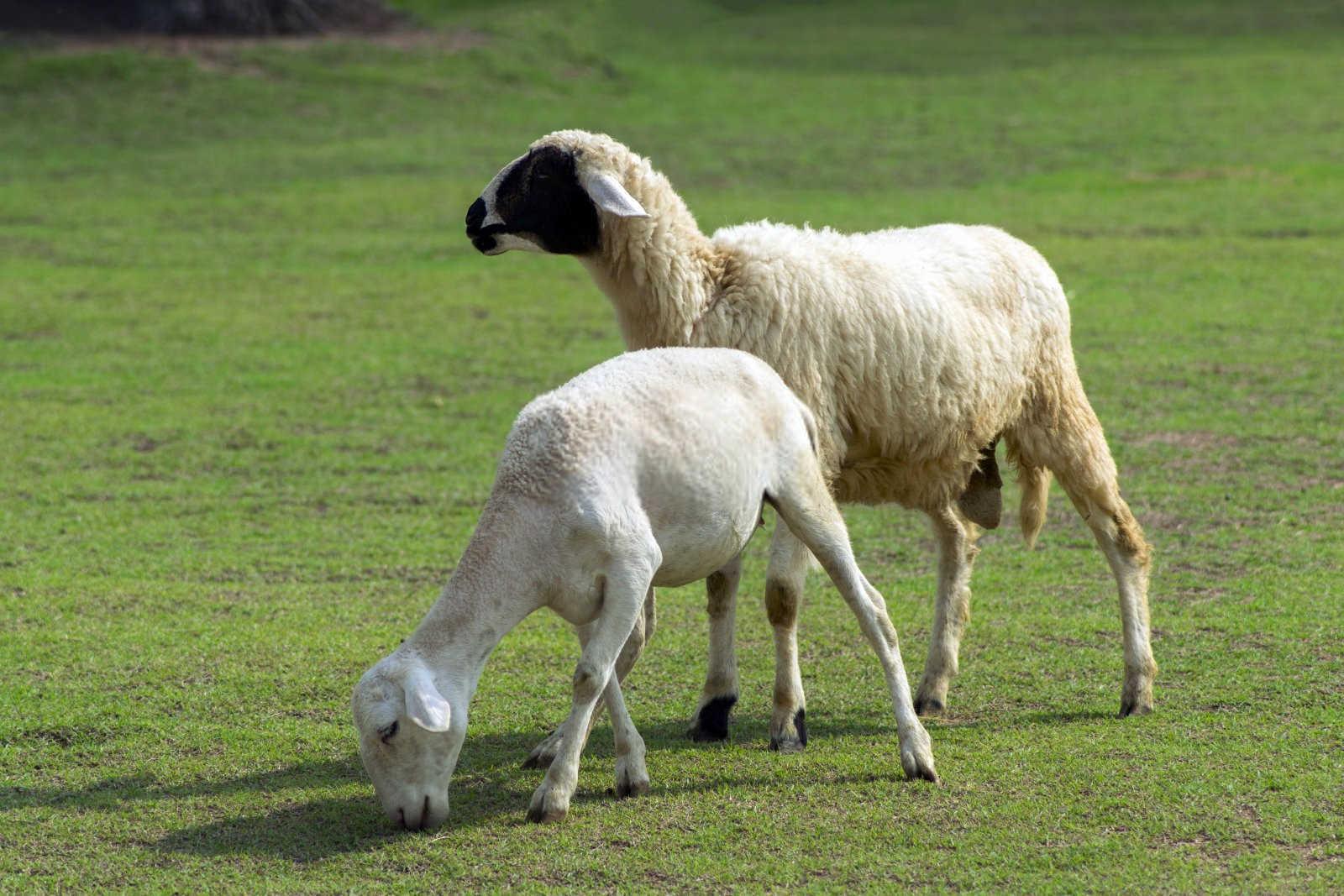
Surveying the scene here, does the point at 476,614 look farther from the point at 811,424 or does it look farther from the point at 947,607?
the point at 947,607

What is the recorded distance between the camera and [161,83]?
25078mm

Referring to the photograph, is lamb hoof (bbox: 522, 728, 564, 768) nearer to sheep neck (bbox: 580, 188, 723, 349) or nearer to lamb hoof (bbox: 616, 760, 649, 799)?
lamb hoof (bbox: 616, 760, 649, 799)

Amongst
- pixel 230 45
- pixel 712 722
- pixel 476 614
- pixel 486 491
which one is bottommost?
pixel 486 491

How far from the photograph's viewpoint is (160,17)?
2692 centimetres

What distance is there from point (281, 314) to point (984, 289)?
9.44 metres

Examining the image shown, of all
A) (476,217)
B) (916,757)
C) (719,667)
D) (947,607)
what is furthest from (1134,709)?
(476,217)

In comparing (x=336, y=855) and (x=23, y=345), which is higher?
(x=336, y=855)

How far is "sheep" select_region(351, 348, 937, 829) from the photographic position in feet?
16.5

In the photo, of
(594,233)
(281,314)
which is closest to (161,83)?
(281,314)

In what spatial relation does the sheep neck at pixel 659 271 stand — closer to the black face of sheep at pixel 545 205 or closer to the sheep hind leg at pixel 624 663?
the black face of sheep at pixel 545 205

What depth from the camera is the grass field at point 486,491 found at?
5238mm

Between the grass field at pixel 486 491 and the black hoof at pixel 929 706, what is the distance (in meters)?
0.05

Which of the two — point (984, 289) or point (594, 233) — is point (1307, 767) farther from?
point (594, 233)

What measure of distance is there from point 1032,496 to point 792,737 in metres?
1.85
